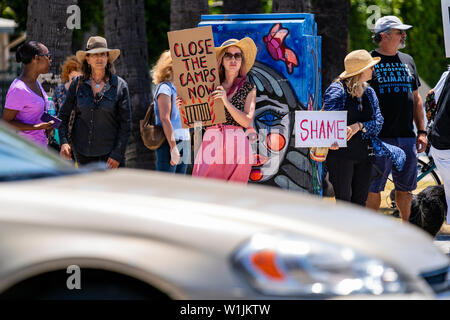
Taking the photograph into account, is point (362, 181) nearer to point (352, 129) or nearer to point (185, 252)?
point (352, 129)

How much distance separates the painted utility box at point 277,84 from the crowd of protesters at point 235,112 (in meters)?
0.51

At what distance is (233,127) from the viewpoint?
8648mm

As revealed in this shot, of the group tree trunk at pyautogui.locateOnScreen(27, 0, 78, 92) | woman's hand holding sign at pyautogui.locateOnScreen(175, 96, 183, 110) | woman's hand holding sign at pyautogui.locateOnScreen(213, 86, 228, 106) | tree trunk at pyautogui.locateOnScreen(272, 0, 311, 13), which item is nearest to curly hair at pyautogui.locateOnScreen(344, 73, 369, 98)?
woman's hand holding sign at pyautogui.locateOnScreen(213, 86, 228, 106)

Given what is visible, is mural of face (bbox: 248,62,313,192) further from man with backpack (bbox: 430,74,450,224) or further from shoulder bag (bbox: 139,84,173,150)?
man with backpack (bbox: 430,74,450,224)

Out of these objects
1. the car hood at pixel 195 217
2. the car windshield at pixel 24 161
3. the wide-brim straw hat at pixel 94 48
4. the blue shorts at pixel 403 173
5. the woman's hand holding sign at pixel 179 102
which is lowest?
the blue shorts at pixel 403 173

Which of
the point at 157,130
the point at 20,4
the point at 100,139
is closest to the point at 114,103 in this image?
the point at 100,139

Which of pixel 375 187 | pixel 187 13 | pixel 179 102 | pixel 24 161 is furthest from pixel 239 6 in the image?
pixel 24 161

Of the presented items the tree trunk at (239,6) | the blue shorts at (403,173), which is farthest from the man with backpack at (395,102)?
the tree trunk at (239,6)

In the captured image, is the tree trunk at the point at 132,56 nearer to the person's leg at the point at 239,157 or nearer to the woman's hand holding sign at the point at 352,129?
the person's leg at the point at 239,157

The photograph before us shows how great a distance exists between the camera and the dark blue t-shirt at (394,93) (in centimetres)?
914

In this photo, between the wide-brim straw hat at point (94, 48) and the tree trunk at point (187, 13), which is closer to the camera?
the wide-brim straw hat at point (94, 48)

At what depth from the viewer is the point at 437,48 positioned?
3897cm

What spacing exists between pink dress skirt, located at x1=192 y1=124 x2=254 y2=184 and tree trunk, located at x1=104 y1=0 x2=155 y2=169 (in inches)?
234

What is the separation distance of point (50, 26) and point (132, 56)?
3.31 metres
